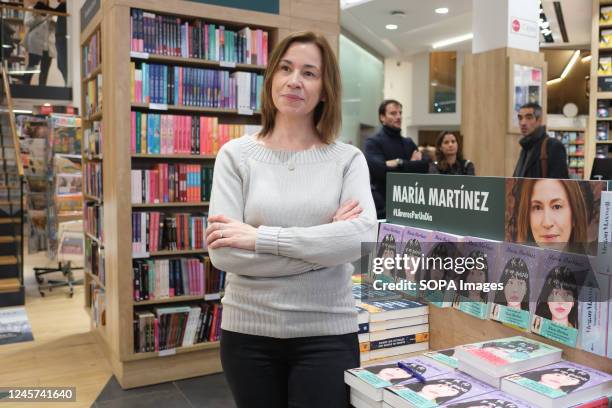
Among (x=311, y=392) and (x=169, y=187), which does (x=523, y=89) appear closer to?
(x=169, y=187)

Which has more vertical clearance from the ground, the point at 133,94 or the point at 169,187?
the point at 133,94

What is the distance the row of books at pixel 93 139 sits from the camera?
3.93 metres

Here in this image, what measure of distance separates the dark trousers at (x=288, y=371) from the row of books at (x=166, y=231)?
2.28 metres

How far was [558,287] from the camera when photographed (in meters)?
1.36

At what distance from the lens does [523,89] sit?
5246 millimetres

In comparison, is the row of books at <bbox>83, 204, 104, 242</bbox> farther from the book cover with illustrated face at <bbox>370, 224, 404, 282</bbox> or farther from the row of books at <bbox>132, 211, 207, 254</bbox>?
the book cover with illustrated face at <bbox>370, 224, 404, 282</bbox>

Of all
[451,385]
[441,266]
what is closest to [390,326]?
[441,266]

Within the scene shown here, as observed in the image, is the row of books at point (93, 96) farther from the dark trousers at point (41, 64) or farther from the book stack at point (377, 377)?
the dark trousers at point (41, 64)

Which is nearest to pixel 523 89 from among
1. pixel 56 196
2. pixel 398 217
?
pixel 398 217

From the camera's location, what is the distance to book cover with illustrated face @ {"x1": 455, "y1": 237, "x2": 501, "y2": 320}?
5.06 ft

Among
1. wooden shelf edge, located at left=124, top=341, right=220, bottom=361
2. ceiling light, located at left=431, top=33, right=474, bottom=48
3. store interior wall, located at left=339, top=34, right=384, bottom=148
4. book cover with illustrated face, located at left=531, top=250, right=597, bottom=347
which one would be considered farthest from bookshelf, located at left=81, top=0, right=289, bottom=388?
ceiling light, located at left=431, top=33, right=474, bottom=48

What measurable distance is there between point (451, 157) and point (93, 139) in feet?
9.04

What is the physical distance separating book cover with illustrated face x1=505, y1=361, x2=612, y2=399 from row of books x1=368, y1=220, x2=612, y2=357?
0.05 meters

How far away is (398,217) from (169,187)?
2.12 metres
